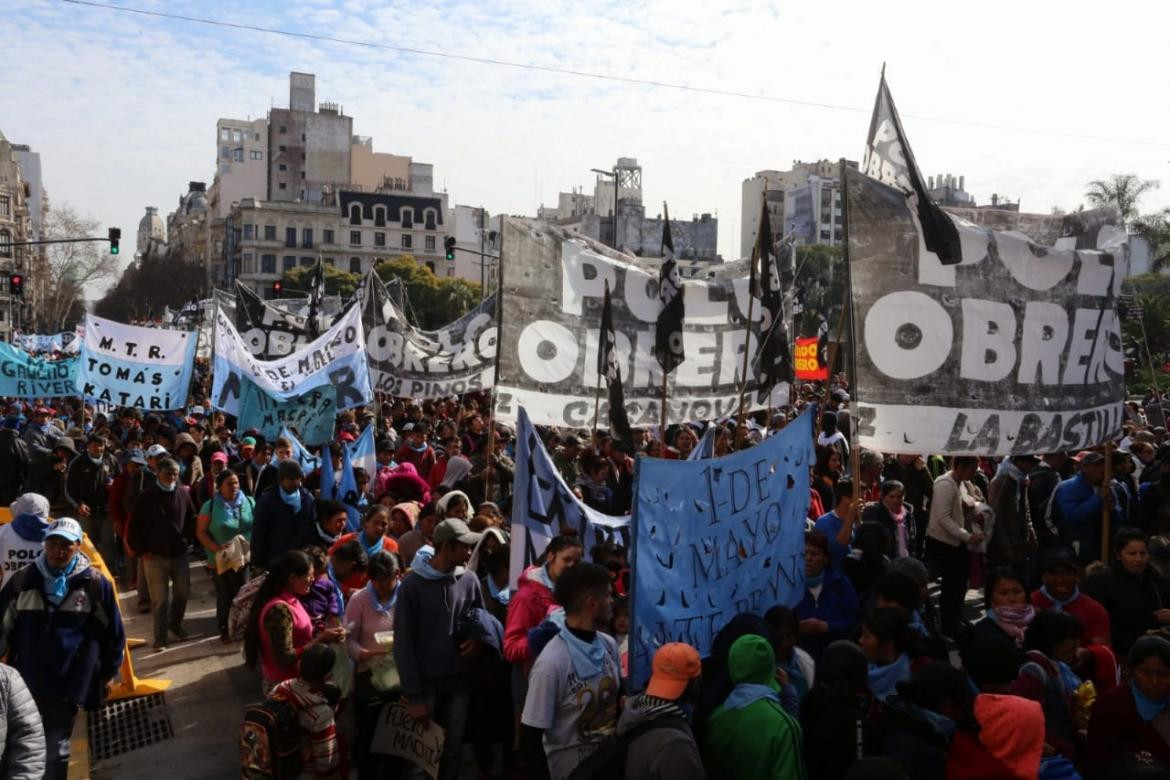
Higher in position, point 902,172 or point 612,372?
point 902,172

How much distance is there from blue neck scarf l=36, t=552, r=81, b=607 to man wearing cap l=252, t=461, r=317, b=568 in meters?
2.26

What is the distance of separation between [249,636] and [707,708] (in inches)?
96.4

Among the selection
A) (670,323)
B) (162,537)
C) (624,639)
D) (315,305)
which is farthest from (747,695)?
(315,305)

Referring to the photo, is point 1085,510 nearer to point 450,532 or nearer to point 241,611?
point 450,532

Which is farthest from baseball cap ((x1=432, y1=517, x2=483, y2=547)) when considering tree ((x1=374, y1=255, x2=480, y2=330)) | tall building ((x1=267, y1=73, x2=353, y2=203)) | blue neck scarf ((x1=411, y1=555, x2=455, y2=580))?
tall building ((x1=267, y1=73, x2=353, y2=203))

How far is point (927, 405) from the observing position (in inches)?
265

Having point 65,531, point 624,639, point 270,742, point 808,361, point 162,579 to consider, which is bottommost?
point 162,579

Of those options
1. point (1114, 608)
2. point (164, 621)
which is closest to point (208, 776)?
point (164, 621)

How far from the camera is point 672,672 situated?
12.9ft

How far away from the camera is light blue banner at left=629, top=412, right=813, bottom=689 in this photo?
4703 millimetres

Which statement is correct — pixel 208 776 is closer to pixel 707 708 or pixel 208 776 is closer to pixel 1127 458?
pixel 707 708

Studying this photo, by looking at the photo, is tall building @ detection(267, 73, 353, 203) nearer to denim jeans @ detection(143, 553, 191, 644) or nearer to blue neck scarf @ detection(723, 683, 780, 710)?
denim jeans @ detection(143, 553, 191, 644)

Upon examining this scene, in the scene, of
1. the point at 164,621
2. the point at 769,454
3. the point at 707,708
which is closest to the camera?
the point at 707,708

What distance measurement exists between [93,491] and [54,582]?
6.15 metres
